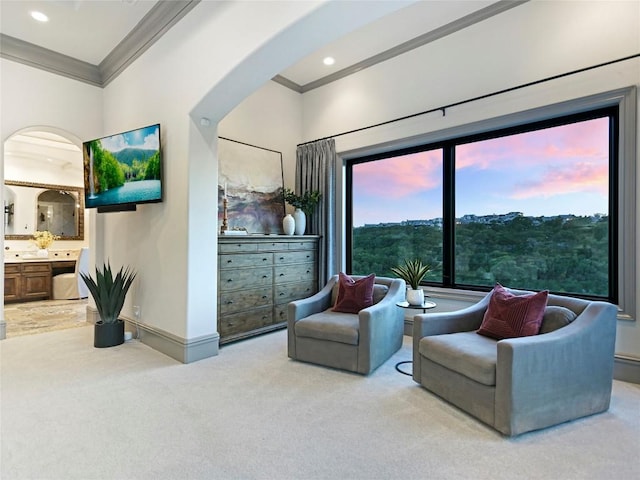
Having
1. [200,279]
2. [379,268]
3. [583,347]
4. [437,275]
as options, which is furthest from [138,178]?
[583,347]

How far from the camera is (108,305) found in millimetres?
3693

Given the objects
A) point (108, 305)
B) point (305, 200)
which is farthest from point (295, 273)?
point (108, 305)

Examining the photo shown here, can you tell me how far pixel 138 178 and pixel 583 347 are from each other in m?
4.08

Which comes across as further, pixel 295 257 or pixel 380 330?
pixel 295 257

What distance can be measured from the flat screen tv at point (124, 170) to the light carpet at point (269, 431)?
5.68 feet

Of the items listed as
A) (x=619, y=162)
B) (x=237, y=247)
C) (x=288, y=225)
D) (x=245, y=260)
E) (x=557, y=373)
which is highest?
(x=619, y=162)

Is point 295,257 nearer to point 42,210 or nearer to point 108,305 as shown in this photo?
point 108,305

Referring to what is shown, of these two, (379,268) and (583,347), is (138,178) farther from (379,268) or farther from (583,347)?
(583,347)

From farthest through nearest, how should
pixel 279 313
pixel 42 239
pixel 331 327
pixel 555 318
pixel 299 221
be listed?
pixel 42 239, pixel 299 221, pixel 279 313, pixel 331 327, pixel 555 318

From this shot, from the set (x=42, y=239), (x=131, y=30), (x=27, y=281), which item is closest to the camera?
(x=131, y=30)

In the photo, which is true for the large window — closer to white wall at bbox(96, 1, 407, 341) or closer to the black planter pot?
white wall at bbox(96, 1, 407, 341)

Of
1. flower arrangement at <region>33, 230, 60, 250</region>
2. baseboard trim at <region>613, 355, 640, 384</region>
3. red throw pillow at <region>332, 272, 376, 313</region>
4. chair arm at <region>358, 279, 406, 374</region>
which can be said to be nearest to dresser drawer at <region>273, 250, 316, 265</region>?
red throw pillow at <region>332, 272, 376, 313</region>

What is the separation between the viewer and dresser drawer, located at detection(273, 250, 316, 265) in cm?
425

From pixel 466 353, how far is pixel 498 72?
9.21ft
